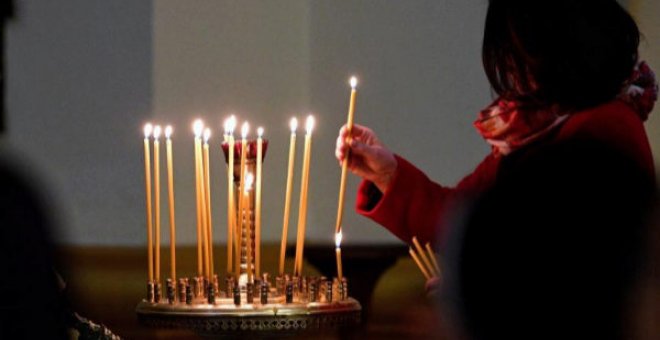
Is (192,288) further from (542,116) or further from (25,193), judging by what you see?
(25,193)

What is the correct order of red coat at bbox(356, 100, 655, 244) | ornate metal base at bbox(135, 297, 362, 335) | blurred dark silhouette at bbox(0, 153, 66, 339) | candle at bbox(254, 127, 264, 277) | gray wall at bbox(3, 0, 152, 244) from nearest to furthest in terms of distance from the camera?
blurred dark silhouette at bbox(0, 153, 66, 339) → ornate metal base at bbox(135, 297, 362, 335) → candle at bbox(254, 127, 264, 277) → red coat at bbox(356, 100, 655, 244) → gray wall at bbox(3, 0, 152, 244)

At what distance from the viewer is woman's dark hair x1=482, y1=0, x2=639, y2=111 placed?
125cm

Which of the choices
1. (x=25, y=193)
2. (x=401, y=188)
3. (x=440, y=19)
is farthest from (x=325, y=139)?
Result: (x=25, y=193)

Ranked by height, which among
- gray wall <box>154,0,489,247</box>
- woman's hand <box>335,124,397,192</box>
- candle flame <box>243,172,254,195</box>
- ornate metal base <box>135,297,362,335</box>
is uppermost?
gray wall <box>154,0,489,247</box>

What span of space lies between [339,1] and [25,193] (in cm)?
268

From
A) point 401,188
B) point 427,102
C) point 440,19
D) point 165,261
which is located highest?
point 440,19

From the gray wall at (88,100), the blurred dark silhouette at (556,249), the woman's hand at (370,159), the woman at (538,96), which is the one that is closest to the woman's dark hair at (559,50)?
the woman at (538,96)

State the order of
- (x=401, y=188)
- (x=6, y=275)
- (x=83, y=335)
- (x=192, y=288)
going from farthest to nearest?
(x=401, y=188)
(x=192, y=288)
(x=83, y=335)
(x=6, y=275)

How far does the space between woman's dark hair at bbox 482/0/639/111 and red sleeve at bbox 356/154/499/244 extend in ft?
1.48

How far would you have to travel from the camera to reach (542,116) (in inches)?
66.9

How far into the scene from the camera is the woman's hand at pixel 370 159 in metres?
1.78

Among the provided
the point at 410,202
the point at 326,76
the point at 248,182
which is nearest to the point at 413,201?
the point at 410,202

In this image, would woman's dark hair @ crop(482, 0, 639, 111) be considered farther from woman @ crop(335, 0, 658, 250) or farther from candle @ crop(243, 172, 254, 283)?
candle @ crop(243, 172, 254, 283)

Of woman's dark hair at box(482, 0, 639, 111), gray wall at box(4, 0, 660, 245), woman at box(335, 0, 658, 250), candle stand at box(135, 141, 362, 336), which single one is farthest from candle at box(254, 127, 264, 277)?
gray wall at box(4, 0, 660, 245)
